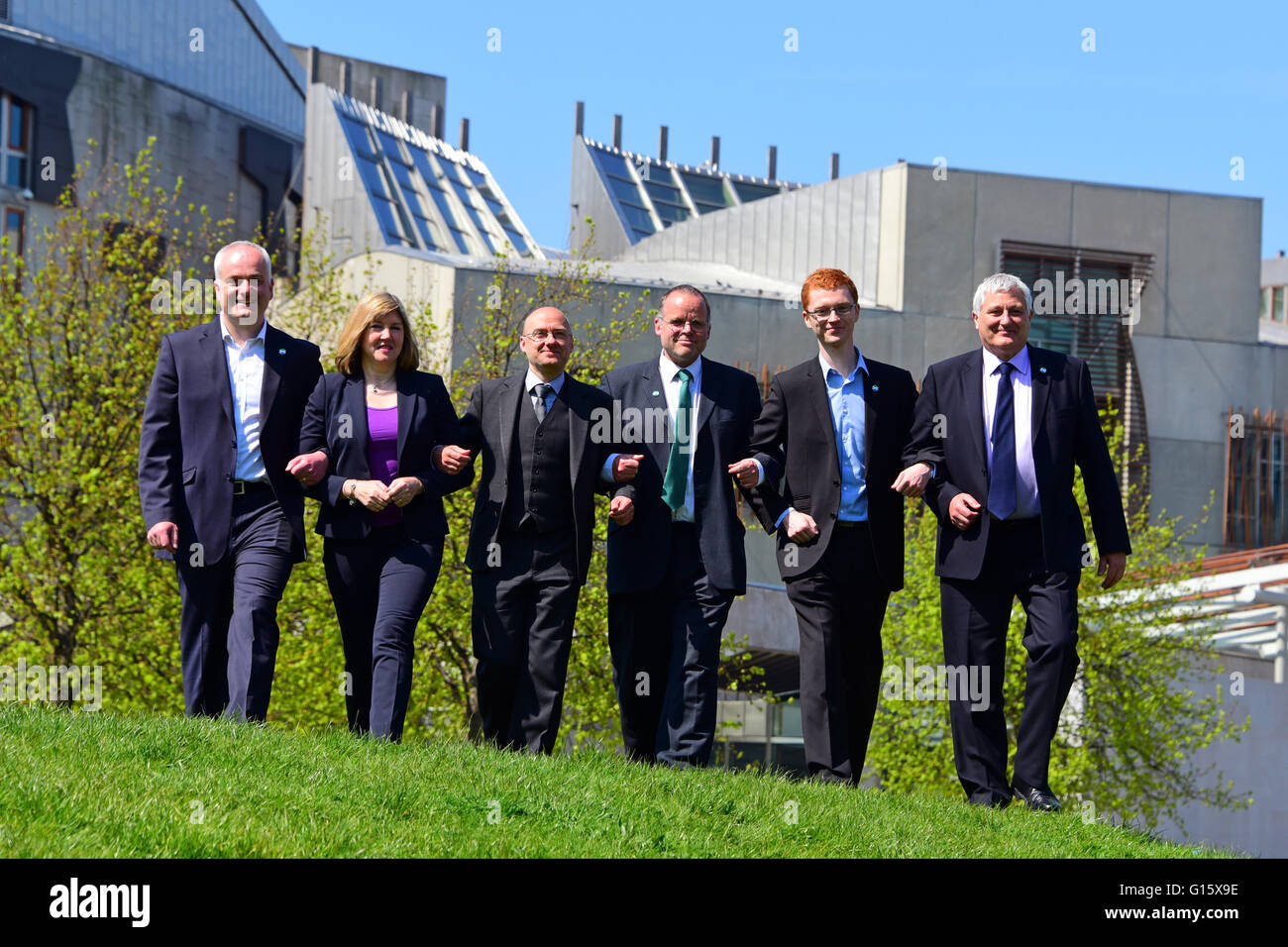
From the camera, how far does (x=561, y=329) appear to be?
8.70 m

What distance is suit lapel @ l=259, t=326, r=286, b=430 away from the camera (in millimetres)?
8320

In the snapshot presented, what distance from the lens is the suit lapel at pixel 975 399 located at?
823 cm

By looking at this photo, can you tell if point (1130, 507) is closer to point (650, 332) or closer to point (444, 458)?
→ point (650, 332)

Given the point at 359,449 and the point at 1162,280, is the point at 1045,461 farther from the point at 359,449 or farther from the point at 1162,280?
the point at 1162,280

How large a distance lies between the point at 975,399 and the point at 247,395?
146 inches

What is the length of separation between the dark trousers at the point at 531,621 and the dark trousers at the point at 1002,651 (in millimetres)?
1983

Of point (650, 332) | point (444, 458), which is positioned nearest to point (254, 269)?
point (444, 458)

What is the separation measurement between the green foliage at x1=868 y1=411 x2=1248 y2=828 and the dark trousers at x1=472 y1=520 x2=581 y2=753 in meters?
18.0

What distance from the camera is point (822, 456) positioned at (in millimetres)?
8547

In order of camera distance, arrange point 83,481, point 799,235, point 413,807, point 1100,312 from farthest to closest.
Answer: point 799,235 < point 1100,312 < point 83,481 < point 413,807

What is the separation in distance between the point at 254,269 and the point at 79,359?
16.2 meters

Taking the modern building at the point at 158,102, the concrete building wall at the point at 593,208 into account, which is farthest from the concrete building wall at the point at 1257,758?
the concrete building wall at the point at 593,208

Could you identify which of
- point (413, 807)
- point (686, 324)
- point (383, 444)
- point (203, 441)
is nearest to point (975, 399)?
point (686, 324)
